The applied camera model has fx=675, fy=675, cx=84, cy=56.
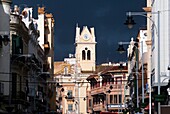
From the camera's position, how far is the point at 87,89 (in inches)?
7298

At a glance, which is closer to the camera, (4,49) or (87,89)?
(4,49)

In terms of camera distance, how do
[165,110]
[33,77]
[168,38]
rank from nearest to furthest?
[165,110] < [168,38] < [33,77]

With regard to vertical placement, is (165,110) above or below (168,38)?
below

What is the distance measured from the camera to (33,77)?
299 feet

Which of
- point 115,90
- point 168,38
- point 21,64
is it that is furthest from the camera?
point 115,90

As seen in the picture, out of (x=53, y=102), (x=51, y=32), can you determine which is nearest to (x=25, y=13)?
(x=51, y=32)

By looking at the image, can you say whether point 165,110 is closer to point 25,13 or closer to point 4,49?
point 4,49

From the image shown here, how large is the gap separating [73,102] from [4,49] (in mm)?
134762

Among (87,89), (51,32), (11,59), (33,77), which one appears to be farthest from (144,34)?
(87,89)

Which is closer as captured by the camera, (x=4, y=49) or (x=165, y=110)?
(x=165, y=110)

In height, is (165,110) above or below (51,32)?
below

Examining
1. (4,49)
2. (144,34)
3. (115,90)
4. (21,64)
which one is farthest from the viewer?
(115,90)

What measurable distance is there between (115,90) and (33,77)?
5608 cm

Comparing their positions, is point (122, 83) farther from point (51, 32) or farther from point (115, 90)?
point (51, 32)
